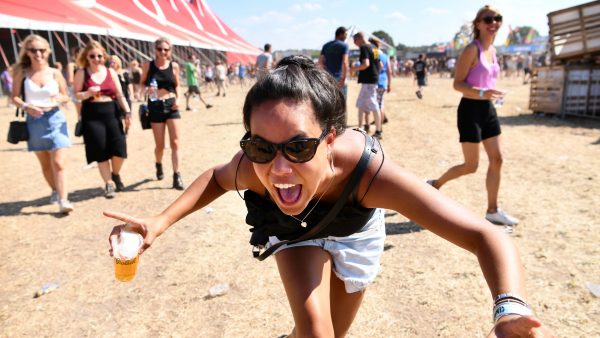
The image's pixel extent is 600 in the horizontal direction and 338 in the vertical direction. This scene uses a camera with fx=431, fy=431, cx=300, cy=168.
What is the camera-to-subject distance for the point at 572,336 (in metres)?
2.66

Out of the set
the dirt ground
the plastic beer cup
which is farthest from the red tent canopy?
the plastic beer cup

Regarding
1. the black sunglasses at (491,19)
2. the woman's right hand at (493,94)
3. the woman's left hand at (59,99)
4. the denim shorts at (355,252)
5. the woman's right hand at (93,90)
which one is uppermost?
the black sunglasses at (491,19)

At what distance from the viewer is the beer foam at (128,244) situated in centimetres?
200

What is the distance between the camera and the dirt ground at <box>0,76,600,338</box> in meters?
2.98

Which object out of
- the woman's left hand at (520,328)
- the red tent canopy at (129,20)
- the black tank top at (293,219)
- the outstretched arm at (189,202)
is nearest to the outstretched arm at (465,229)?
the woman's left hand at (520,328)

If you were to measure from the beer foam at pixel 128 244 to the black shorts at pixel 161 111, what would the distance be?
13.9 feet

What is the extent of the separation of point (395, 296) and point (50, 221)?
164 inches

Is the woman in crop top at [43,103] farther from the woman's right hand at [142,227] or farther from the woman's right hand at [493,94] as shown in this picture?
the woman's right hand at [493,94]

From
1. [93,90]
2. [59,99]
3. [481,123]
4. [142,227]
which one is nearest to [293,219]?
[142,227]

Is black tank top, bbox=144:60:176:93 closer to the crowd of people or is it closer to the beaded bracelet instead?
the crowd of people

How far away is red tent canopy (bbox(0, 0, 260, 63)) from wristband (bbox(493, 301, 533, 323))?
2031cm

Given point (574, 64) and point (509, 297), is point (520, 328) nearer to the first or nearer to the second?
point (509, 297)

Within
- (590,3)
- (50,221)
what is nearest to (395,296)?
(50,221)

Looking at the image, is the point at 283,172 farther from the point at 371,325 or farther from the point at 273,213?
the point at 371,325
